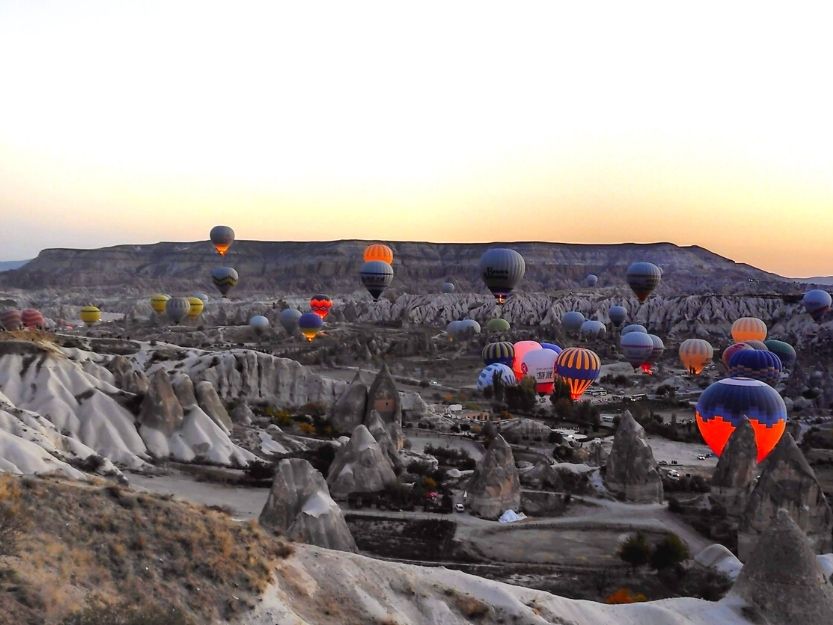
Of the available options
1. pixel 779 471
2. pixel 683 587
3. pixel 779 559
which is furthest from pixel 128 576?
pixel 779 471

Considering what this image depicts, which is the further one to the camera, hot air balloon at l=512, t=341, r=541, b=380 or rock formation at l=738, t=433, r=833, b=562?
hot air balloon at l=512, t=341, r=541, b=380

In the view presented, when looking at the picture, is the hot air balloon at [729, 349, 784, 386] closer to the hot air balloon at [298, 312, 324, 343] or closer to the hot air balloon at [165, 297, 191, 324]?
the hot air balloon at [298, 312, 324, 343]

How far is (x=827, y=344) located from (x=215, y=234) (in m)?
69.7

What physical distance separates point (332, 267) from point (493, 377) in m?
122

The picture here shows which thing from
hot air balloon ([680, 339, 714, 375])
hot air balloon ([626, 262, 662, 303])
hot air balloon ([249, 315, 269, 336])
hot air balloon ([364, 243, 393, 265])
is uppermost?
hot air balloon ([364, 243, 393, 265])

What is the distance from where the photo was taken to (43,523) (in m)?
9.96

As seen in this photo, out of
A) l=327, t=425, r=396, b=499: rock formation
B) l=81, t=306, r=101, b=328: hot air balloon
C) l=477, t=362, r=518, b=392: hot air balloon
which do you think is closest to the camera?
l=327, t=425, r=396, b=499: rock formation

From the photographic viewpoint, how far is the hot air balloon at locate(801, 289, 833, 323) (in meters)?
77.1

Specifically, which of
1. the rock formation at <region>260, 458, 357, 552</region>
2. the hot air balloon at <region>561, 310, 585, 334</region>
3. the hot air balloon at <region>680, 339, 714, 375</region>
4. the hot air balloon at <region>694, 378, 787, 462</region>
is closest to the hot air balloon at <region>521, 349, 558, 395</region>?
the hot air balloon at <region>680, 339, 714, 375</region>

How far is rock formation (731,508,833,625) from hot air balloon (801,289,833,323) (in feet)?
237

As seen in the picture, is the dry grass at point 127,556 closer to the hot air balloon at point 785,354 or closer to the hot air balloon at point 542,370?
the hot air balloon at point 542,370

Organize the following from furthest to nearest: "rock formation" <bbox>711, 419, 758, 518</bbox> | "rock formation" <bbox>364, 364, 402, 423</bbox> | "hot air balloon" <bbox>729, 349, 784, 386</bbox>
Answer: "hot air balloon" <bbox>729, 349, 784, 386</bbox> → "rock formation" <bbox>364, 364, 402, 423</bbox> → "rock formation" <bbox>711, 419, 758, 518</bbox>

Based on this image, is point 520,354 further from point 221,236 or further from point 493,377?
point 221,236

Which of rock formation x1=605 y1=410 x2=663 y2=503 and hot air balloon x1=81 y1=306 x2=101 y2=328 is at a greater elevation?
hot air balloon x1=81 y1=306 x2=101 y2=328
